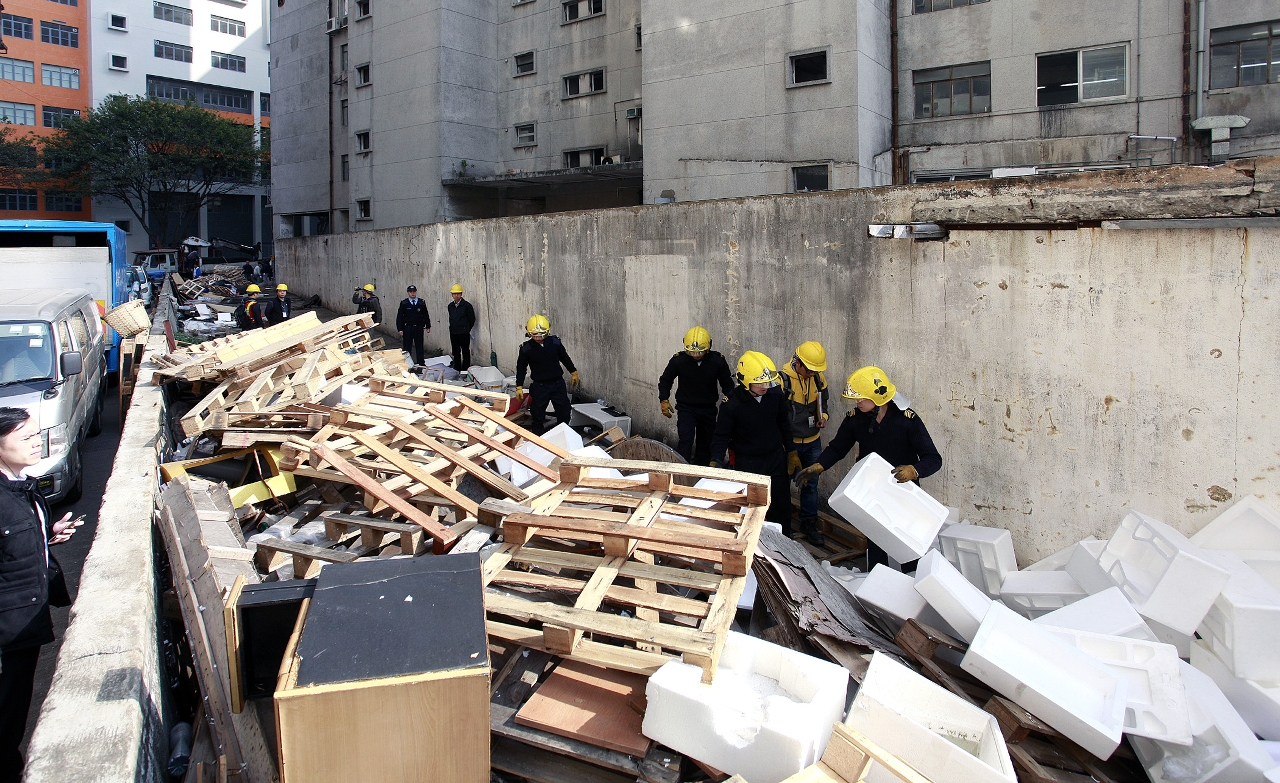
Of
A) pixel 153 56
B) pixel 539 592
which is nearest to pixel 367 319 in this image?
pixel 539 592

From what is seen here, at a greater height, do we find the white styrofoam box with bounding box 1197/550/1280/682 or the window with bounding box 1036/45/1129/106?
the window with bounding box 1036/45/1129/106

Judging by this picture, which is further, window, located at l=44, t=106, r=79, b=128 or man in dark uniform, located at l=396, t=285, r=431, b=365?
window, located at l=44, t=106, r=79, b=128

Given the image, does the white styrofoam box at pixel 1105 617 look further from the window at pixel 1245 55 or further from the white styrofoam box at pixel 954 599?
the window at pixel 1245 55

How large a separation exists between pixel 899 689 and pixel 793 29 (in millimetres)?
14445

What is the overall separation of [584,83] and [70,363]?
1771 centimetres

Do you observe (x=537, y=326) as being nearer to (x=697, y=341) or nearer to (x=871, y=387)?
(x=697, y=341)

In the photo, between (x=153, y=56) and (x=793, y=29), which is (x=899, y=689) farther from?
(x=153, y=56)

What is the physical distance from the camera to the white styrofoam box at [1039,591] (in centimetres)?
432

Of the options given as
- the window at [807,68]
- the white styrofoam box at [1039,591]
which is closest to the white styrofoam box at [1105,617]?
the white styrofoam box at [1039,591]

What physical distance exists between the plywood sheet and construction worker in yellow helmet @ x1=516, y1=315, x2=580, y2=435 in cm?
495

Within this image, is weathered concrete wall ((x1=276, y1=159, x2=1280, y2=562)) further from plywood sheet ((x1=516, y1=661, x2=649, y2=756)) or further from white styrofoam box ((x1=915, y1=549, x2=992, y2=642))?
plywood sheet ((x1=516, y1=661, x2=649, y2=756))

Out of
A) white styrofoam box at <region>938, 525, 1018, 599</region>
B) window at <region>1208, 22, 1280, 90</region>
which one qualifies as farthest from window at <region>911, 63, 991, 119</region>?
white styrofoam box at <region>938, 525, 1018, 599</region>

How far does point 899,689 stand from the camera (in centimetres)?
311

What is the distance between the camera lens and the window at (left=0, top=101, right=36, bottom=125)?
37.2m
